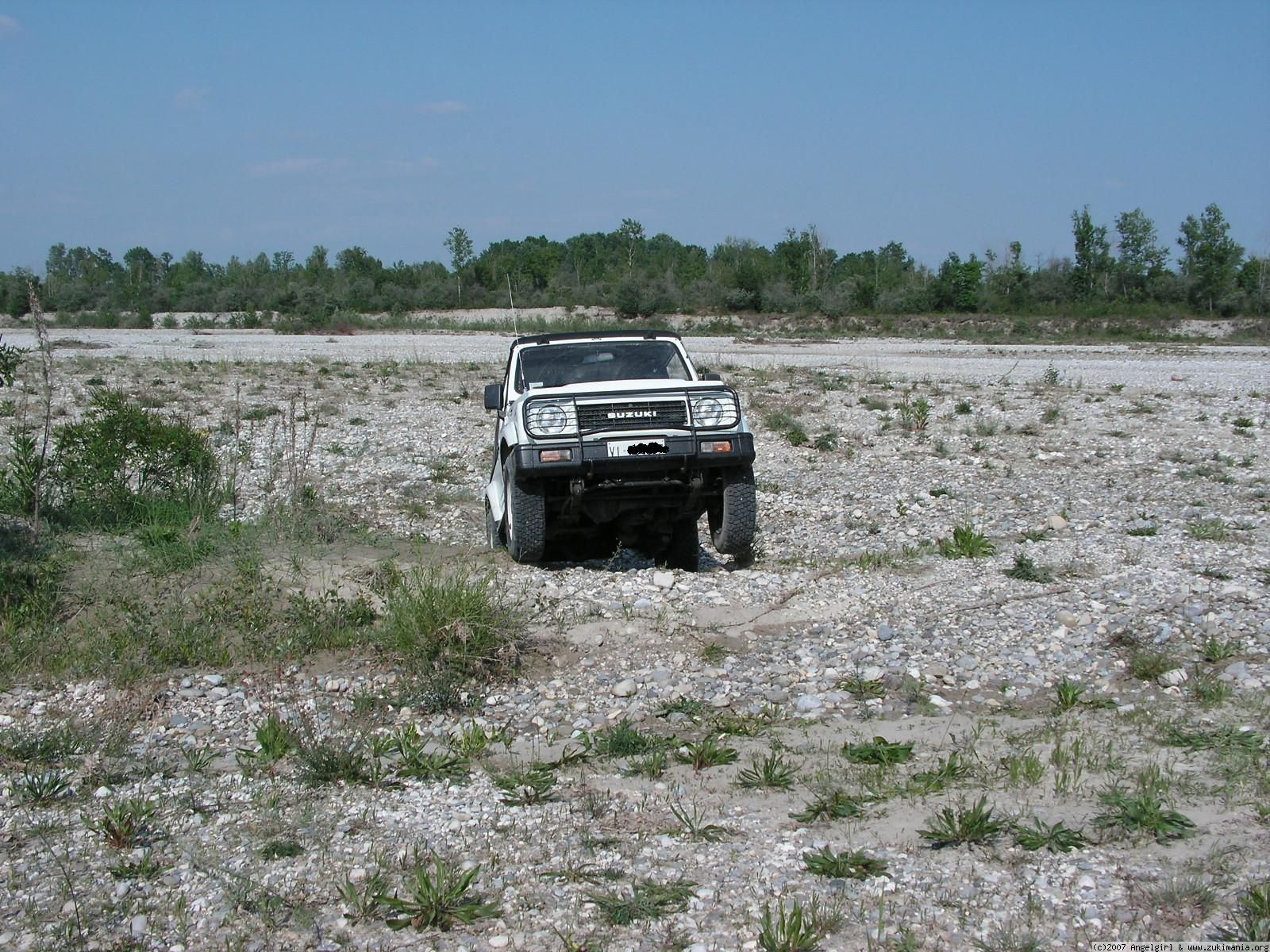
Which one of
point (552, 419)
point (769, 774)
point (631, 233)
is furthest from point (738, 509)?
point (631, 233)

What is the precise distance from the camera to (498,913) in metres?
4.18

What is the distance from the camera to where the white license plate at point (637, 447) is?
8594mm

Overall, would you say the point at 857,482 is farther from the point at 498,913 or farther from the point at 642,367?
the point at 498,913

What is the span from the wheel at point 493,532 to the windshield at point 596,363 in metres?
1.29

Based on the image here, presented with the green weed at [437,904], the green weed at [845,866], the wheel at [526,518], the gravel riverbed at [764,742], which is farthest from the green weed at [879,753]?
the wheel at [526,518]

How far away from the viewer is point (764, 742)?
19.7 feet

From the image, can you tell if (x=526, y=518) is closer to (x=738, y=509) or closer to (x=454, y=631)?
(x=738, y=509)

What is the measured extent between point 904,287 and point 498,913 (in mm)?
67239

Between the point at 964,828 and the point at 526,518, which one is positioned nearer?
the point at 964,828

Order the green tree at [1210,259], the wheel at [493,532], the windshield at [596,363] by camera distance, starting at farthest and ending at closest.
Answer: the green tree at [1210,259], the wheel at [493,532], the windshield at [596,363]

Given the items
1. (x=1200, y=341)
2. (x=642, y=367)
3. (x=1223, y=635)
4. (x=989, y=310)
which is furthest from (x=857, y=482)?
(x=989, y=310)

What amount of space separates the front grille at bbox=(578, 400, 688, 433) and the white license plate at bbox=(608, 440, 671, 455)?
14cm

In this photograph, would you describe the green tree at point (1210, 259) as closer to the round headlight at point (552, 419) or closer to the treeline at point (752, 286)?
the treeline at point (752, 286)

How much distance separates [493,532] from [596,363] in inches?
73.1
